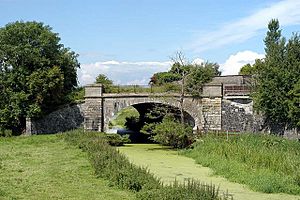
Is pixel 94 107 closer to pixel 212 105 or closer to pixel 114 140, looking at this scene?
pixel 114 140

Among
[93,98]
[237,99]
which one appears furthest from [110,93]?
[237,99]

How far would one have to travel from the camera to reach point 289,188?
1308 cm

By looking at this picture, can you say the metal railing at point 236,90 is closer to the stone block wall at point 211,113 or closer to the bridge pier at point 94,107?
the stone block wall at point 211,113

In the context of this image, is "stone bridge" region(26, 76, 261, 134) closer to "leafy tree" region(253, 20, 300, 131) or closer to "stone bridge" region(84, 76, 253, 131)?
"stone bridge" region(84, 76, 253, 131)

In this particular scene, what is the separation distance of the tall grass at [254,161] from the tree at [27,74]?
12.6 m

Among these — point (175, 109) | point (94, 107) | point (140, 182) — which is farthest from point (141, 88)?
point (140, 182)

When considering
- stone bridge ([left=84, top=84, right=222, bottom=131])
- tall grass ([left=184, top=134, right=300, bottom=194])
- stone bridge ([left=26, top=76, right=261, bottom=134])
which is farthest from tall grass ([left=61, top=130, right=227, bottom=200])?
stone bridge ([left=26, top=76, right=261, bottom=134])

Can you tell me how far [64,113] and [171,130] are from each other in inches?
427

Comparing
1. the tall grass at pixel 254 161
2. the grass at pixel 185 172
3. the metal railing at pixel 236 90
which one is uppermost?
the metal railing at pixel 236 90

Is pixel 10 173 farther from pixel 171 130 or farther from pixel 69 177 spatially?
pixel 171 130

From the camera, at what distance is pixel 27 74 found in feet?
106

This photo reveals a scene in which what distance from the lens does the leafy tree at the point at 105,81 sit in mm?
33188

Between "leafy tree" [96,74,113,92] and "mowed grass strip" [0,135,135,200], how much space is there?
425 inches

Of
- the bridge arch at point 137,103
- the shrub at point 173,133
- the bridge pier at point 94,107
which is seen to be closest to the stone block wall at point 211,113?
the bridge arch at point 137,103
